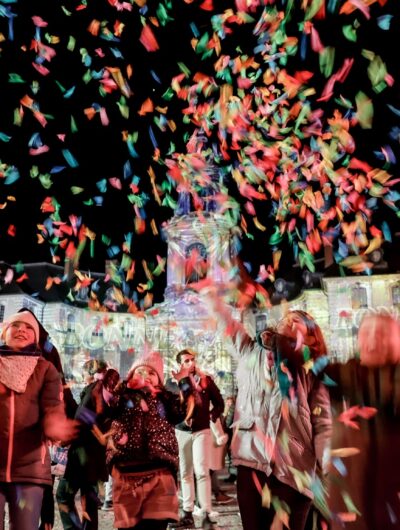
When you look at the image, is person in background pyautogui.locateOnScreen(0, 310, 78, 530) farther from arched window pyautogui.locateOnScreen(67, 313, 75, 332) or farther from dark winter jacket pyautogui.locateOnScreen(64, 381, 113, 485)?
arched window pyautogui.locateOnScreen(67, 313, 75, 332)

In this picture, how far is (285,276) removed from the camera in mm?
58969

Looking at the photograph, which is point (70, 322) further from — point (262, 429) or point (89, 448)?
point (262, 429)

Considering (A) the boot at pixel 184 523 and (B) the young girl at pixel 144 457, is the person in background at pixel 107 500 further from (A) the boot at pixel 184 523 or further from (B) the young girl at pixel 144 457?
(B) the young girl at pixel 144 457

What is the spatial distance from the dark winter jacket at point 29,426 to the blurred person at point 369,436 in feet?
7.20

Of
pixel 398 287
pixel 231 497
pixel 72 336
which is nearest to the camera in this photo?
pixel 231 497

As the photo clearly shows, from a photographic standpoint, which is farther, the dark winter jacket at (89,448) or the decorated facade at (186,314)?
the decorated facade at (186,314)

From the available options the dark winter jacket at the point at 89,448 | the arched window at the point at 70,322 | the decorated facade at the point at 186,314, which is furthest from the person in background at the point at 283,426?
the arched window at the point at 70,322

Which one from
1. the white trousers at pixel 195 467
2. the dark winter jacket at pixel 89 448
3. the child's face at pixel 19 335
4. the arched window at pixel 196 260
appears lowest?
the white trousers at pixel 195 467

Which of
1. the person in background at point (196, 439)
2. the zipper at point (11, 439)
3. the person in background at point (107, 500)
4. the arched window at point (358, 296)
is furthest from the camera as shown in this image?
the arched window at point (358, 296)

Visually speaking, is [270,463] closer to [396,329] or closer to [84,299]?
[396,329]

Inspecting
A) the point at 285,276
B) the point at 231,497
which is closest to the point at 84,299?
the point at 285,276

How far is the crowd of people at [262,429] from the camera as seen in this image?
3.63 m

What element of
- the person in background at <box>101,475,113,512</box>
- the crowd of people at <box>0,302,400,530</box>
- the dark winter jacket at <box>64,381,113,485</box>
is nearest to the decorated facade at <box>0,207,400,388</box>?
the person in background at <box>101,475,113,512</box>

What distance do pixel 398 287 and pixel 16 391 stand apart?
43.5 metres
